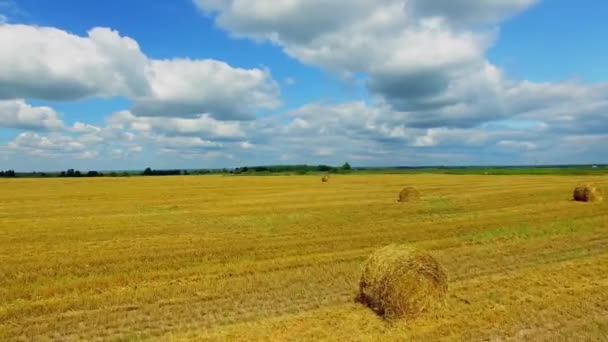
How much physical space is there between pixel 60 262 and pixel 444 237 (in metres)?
11.7

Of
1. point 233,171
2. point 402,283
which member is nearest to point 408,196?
point 402,283

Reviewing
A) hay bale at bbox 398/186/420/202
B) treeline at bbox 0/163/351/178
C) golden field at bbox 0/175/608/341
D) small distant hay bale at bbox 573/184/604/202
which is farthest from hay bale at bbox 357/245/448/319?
treeline at bbox 0/163/351/178

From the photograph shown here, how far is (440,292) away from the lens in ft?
30.3

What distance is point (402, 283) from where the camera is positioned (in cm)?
892

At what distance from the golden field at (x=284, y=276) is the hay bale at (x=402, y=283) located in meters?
0.28

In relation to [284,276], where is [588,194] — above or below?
above

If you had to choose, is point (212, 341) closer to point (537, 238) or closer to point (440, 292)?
point (440, 292)

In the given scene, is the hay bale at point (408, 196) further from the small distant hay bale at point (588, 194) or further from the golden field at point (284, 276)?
the small distant hay bale at point (588, 194)

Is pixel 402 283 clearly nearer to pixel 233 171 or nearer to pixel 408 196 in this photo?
pixel 408 196

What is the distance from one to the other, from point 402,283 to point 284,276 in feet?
10.9

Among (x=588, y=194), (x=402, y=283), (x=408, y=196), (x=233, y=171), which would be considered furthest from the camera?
(x=233, y=171)

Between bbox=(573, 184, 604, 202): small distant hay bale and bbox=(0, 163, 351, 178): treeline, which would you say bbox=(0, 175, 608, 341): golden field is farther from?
bbox=(0, 163, 351, 178): treeline

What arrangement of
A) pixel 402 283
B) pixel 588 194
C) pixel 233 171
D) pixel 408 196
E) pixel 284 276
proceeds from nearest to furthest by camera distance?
pixel 402 283 < pixel 284 276 < pixel 588 194 < pixel 408 196 < pixel 233 171

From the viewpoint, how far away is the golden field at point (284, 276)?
26.0 ft
